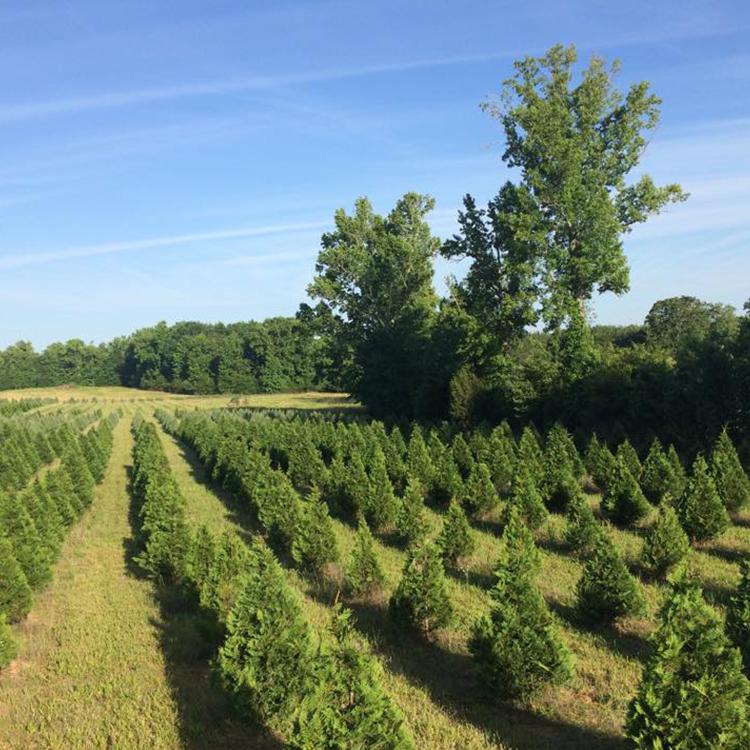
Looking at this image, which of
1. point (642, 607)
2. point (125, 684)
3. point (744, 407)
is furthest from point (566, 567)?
point (744, 407)

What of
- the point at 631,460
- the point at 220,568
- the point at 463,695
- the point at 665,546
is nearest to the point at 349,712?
the point at 463,695

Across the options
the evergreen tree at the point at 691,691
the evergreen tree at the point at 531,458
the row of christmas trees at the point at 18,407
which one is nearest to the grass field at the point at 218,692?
the evergreen tree at the point at 691,691

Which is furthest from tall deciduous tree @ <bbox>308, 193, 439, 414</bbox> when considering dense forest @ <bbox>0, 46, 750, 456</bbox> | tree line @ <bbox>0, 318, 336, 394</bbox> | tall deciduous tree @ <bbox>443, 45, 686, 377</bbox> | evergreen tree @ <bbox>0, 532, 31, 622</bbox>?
tree line @ <bbox>0, 318, 336, 394</bbox>

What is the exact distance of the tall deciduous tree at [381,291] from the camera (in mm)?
43125

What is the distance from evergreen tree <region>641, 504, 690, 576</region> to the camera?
1109cm

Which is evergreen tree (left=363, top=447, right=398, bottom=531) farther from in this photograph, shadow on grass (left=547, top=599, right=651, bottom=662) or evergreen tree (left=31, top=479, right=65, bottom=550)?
evergreen tree (left=31, top=479, right=65, bottom=550)

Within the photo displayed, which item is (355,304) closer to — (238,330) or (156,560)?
(156,560)

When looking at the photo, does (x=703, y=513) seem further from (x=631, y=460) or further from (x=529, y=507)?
(x=631, y=460)

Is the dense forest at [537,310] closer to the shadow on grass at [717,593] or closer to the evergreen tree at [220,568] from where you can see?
the shadow on grass at [717,593]

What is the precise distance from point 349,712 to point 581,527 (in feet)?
27.6

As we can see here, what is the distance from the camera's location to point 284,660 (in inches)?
278

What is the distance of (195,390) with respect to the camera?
10769 centimetres

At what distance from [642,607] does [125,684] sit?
7325 millimetres

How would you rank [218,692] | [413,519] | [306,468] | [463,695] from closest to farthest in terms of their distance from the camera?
[463,695] → [218,692] → [413,519] → [306,468]
